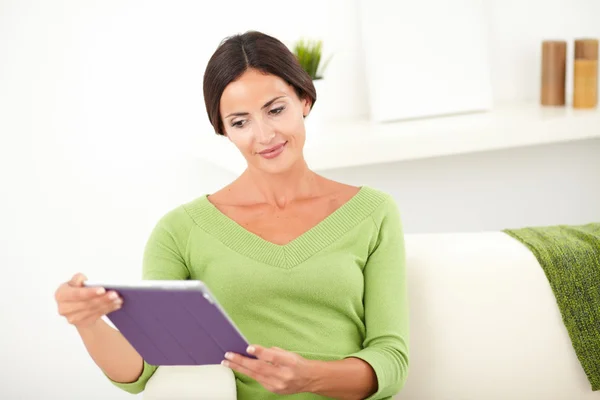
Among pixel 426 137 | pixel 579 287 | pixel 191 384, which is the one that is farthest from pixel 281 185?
pixel 426 137

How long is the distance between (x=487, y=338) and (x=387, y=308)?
279 mm

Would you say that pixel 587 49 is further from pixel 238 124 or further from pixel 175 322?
pixel 175 322

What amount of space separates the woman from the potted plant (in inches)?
34.0


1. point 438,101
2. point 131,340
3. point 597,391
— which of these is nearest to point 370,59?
point 438,101

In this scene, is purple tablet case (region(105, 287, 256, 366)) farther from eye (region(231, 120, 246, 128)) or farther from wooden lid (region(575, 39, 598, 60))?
wooden lid (region(575, 39, 598, 60))

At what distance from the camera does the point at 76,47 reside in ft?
8.70

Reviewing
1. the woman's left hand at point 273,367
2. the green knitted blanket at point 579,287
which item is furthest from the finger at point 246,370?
the green knitted blanket at point 579,287

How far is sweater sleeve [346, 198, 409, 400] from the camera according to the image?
1690mm

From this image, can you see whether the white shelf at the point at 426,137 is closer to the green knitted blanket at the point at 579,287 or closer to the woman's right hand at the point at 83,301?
the green knitted blanket at the point at 579,287

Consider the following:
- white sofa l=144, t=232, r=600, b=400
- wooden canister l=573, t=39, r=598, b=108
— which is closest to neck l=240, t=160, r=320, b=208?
white sofa l=144, t=232, r=600, b=400

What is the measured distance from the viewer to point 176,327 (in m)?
1.44

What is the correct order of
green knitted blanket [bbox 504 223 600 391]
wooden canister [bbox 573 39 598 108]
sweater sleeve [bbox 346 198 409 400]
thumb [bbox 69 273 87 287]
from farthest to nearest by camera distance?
wooden canister [bbox 573 39 598 108], green knitted blanket [bbox 504 223 600 391], sweater sleeve [bbox 346 198 409 400], thumb [bbox 69 273 87 287]

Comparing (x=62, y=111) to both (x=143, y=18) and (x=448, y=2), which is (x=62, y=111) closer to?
(x=143, y=18)

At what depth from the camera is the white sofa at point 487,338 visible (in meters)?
1.91
